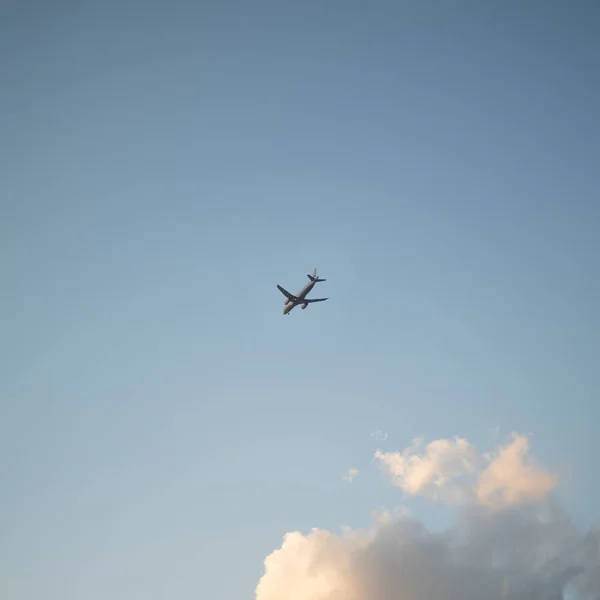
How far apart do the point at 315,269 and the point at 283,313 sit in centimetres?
1839

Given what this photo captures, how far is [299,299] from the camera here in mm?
192375

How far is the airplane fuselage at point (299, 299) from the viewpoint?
18900cm

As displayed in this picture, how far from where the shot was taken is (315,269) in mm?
196750

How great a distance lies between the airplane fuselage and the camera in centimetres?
18900

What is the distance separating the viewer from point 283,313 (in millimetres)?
197500
